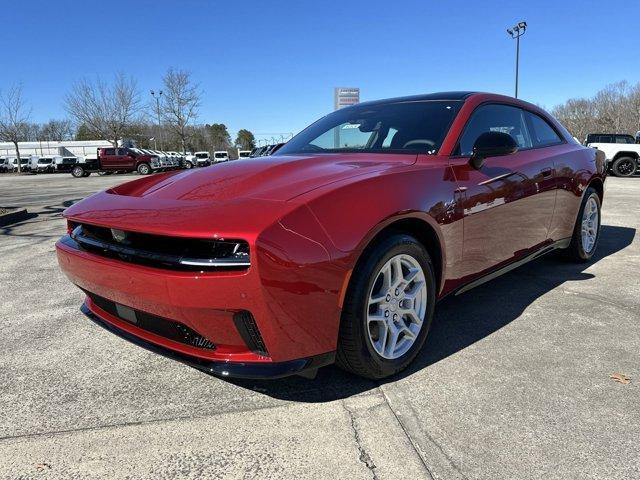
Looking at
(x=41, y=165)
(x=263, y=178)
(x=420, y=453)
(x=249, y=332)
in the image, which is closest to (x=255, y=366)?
(x=249, y=332)

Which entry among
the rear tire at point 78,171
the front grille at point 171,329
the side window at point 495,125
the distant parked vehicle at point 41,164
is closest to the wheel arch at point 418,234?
the side window at point 495,125

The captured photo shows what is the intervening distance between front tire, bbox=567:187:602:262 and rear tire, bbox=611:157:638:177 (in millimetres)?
15451

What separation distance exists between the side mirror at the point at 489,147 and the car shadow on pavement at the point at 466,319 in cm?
104

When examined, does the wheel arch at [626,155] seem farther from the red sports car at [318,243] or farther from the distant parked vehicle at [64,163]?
the distant parked vehicle at [64,163]

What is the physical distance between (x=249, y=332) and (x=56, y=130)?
83108 millimetres

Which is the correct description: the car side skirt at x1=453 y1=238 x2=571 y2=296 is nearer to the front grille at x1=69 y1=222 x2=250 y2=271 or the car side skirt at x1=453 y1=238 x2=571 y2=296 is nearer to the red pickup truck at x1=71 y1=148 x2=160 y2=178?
the front grille at x1=69 y1=222 x2=250 y2=271

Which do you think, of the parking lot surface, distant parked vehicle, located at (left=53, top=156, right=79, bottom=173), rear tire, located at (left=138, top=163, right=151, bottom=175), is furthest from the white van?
the parking lot surface

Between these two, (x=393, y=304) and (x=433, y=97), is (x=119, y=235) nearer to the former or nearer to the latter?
(x=393, y=304)

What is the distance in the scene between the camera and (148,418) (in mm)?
2182

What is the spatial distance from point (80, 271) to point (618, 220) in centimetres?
757

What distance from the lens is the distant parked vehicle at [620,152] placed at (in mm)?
17578

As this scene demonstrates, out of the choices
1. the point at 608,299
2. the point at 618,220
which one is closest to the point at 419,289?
the point at 608,299

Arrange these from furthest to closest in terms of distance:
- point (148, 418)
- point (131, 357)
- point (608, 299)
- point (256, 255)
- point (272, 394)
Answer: point (608, 299) → point (131, 357) → point (272, 394) → point (148, 418) → point (256, 255)

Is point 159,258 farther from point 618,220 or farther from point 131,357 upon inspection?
point 618,220
